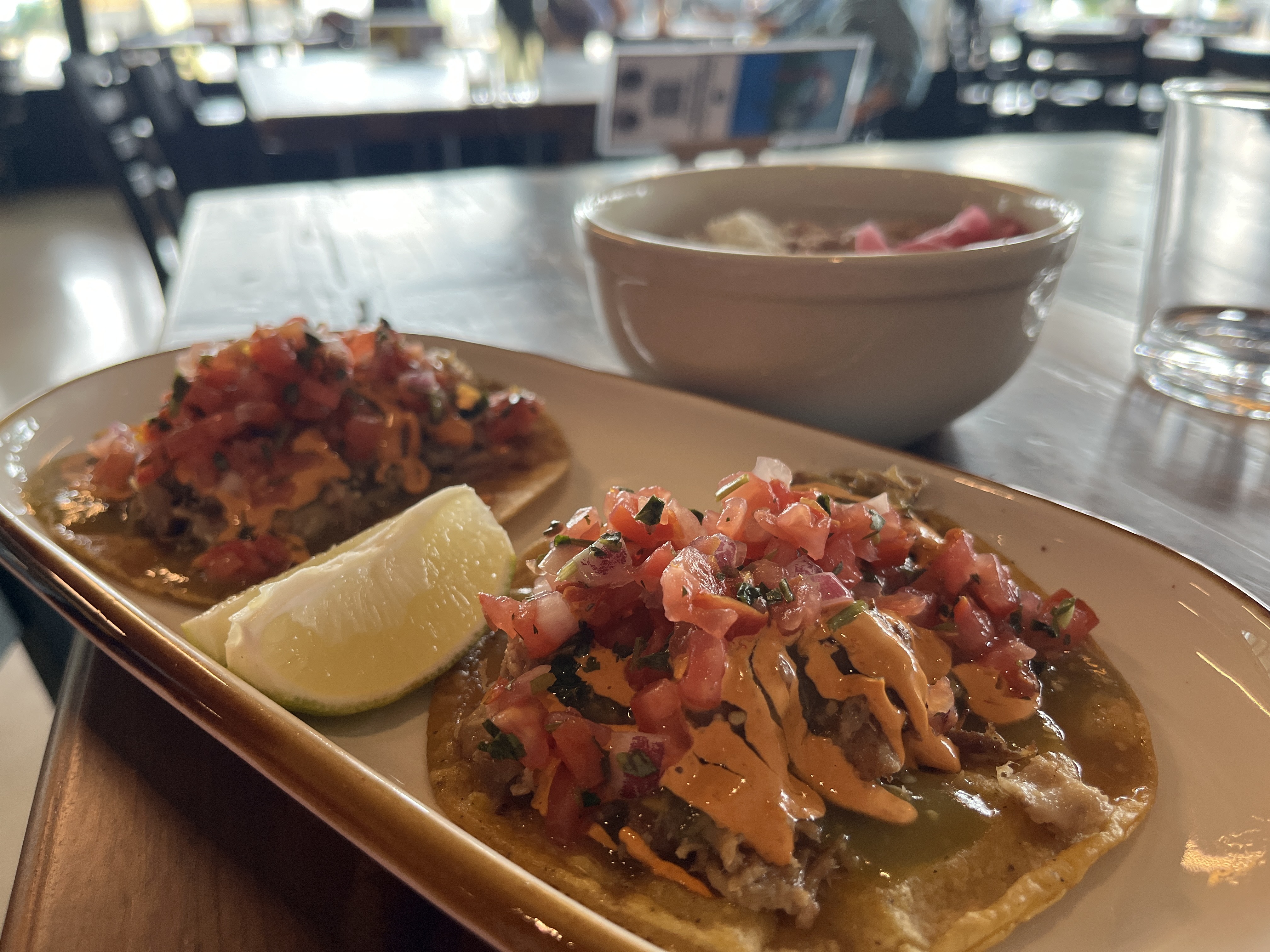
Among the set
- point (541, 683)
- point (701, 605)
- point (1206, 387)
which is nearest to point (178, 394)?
point (541, 683)

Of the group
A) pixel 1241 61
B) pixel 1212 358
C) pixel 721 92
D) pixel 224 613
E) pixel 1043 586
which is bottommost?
pixel 224 613

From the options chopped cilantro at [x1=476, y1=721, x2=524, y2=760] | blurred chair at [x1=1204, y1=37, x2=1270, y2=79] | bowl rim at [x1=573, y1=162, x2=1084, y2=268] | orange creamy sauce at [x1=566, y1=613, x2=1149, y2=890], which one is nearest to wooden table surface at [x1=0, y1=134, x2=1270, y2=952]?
chopped cilantro at [x1=476, y1=721, x2=524, y2=760]

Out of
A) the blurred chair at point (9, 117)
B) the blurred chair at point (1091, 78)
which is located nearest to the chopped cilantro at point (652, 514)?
the blurred chair at point (1091, 78)

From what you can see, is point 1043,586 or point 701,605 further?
point 1043,586

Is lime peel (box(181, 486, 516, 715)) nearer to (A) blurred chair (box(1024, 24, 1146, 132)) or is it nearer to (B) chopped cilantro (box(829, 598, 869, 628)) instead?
(B) chopped cilantro (box(829, 598, 869, 628))

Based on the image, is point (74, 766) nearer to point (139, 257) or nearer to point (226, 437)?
point (226, 437)

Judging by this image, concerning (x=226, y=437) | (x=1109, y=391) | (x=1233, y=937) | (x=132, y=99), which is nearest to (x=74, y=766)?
(x=226, y=437)

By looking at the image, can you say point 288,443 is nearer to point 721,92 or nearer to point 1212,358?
point 1212,358
